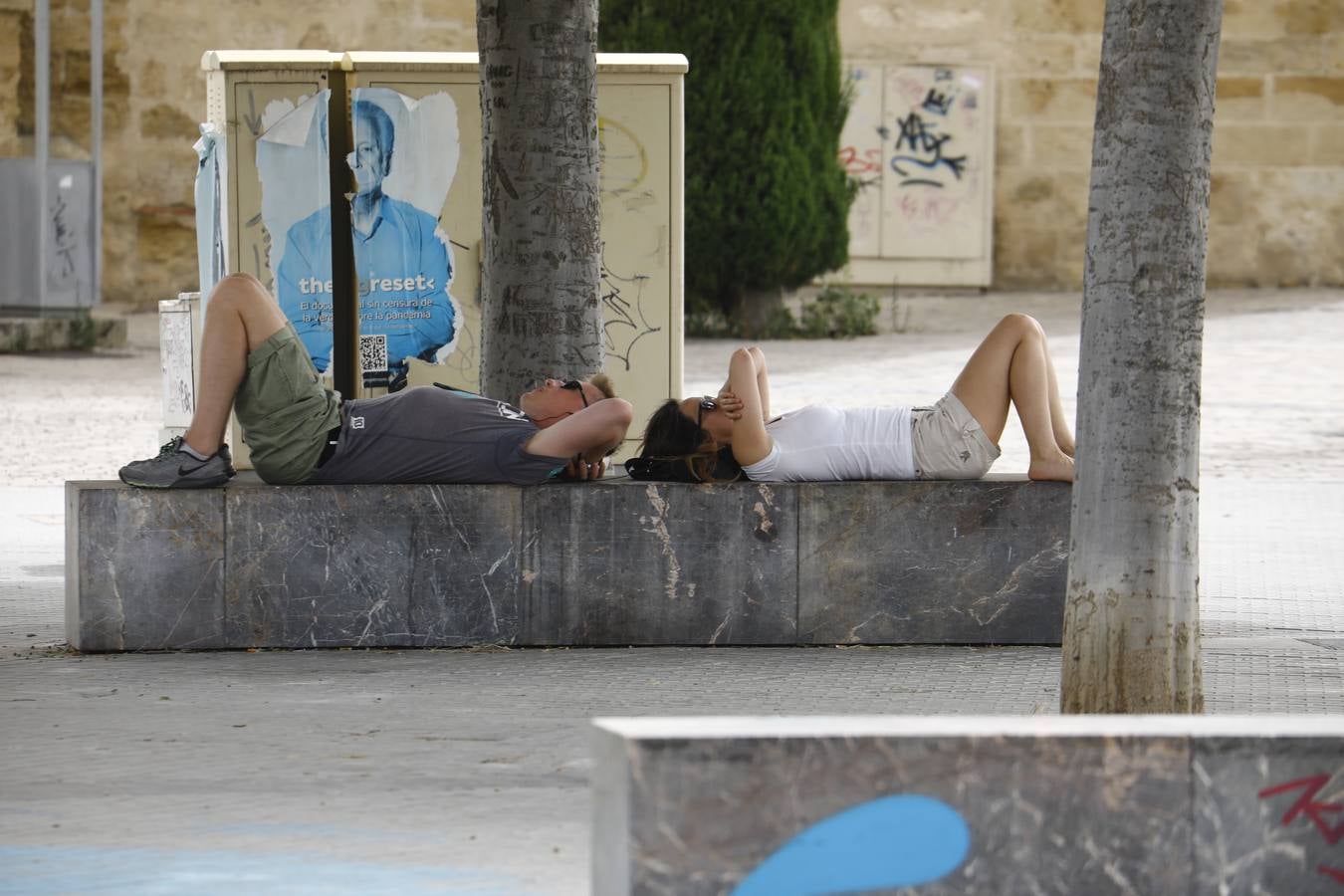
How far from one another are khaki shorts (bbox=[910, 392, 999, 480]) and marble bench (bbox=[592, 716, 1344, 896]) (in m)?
3.04

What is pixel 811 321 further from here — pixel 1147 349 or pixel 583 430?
pixel 1147 349

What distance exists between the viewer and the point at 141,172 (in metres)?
20.8

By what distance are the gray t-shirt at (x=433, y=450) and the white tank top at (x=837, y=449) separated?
646mm

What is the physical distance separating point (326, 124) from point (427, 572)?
11.9 feet

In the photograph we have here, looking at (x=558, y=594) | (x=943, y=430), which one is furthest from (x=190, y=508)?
(x=943, y=430)

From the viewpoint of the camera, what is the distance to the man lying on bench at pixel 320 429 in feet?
19.4

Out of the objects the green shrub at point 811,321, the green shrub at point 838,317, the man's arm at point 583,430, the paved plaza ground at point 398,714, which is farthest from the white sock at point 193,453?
the green shrub at point 838,317

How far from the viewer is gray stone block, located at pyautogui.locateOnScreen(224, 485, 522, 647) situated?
590 cm

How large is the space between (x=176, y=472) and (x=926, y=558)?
85.2 inches

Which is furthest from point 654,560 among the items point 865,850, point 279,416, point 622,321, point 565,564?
point 622,321

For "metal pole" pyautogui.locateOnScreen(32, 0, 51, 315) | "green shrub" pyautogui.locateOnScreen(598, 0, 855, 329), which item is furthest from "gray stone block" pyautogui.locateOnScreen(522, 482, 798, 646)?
"metal pole" pyautogui.locateOnScreen(32, 0, 51, 315)

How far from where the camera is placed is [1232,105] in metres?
20.8

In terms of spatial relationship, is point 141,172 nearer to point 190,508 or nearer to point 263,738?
point 190,508

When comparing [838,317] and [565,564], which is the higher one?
[838,317]
